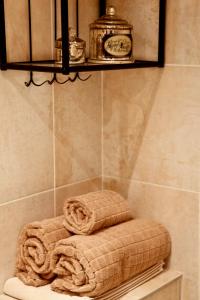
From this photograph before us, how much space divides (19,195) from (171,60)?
0.54 m

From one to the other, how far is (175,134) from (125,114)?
18 cm

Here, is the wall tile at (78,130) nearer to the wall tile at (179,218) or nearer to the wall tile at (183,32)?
the wall tile at (179,218)

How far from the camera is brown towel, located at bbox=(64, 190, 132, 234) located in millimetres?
1372

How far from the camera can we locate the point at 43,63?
1384 mm

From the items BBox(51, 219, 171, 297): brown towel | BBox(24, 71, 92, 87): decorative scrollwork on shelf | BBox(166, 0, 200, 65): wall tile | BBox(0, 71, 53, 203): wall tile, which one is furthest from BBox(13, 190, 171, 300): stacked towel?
BBox(166, 0, 200, 65): wall tile

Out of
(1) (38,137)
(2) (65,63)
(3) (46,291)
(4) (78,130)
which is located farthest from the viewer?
(4) (78,130)

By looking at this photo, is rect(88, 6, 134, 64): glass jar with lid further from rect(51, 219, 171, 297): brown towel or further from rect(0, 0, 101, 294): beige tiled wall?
rect(51, 219, 171, 297): brown towel

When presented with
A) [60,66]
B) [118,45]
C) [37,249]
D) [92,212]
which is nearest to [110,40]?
[118,45]

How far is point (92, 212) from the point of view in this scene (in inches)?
54.0

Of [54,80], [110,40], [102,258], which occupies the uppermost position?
[110,40]

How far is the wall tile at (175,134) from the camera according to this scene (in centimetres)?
143

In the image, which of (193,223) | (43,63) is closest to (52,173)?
(43,63)

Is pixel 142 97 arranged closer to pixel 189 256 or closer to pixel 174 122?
pixel 174 122

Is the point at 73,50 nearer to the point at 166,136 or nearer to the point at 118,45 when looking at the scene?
the point at 118,45
